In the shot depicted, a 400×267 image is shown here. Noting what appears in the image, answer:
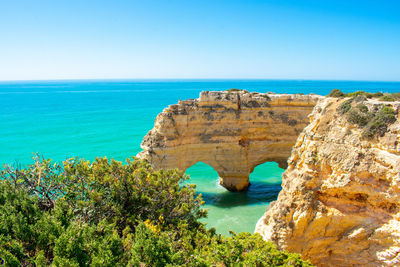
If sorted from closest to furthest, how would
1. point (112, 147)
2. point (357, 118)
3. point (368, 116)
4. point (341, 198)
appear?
1. point (368, 116)
2. point (357, 118)
3. point (341, 198)
4. point (112, 147)

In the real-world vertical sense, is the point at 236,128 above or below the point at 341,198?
above

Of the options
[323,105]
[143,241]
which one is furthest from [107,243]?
[323,105]

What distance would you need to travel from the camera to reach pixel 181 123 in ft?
83.7

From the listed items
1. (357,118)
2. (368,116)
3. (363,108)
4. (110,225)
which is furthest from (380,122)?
(110,225)

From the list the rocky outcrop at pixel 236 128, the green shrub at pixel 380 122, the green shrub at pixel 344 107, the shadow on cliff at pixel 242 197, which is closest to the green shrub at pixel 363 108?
the green shrub at pixel 344 107

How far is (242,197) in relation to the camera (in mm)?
27391

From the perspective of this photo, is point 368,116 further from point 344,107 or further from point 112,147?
point 112,147

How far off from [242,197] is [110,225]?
19850 millimetres

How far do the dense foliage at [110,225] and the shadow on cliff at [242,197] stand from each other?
44.9 ft

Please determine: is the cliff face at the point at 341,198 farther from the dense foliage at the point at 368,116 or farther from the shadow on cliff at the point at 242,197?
the shadow on cliff at the point at 242,197

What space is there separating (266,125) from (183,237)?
18741 mm

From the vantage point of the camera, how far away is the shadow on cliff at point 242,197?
2616cm

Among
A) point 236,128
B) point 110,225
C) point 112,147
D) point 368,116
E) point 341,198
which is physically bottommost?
point 112,147

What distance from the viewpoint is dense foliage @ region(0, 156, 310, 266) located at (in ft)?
25.7
